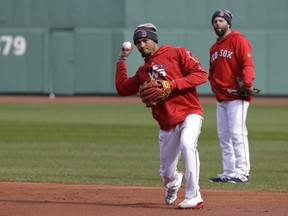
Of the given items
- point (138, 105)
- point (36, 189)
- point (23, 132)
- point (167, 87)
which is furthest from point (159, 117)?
point (138, 105)

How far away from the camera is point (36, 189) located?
10.4m

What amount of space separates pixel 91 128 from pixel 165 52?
36.6 ft

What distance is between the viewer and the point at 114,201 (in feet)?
30.6

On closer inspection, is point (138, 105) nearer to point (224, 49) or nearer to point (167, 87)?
point (224, 49)

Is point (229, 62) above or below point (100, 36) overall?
above

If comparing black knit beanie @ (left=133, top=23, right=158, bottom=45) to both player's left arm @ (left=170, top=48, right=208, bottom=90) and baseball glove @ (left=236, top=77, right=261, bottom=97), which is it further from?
baseball glove @ (left=236, top=77, right=261, bottom=97)

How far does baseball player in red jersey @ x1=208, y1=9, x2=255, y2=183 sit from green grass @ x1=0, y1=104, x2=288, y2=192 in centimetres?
31

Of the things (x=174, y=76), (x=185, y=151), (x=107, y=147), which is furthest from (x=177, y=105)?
(x=107, y=147)

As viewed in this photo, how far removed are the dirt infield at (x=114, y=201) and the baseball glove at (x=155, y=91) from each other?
39.5 inches

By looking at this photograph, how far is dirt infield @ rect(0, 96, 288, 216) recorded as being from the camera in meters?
8.44

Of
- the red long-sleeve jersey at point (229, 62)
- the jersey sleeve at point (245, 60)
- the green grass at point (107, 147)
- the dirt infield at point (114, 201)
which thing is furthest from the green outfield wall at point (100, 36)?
the dirt infield at point (114, 201)

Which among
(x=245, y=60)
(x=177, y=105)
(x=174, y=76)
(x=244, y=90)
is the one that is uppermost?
(x=174, y=76)

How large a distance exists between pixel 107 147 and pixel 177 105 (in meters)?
7.10

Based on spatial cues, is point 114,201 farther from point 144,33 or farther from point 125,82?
point 144,33
